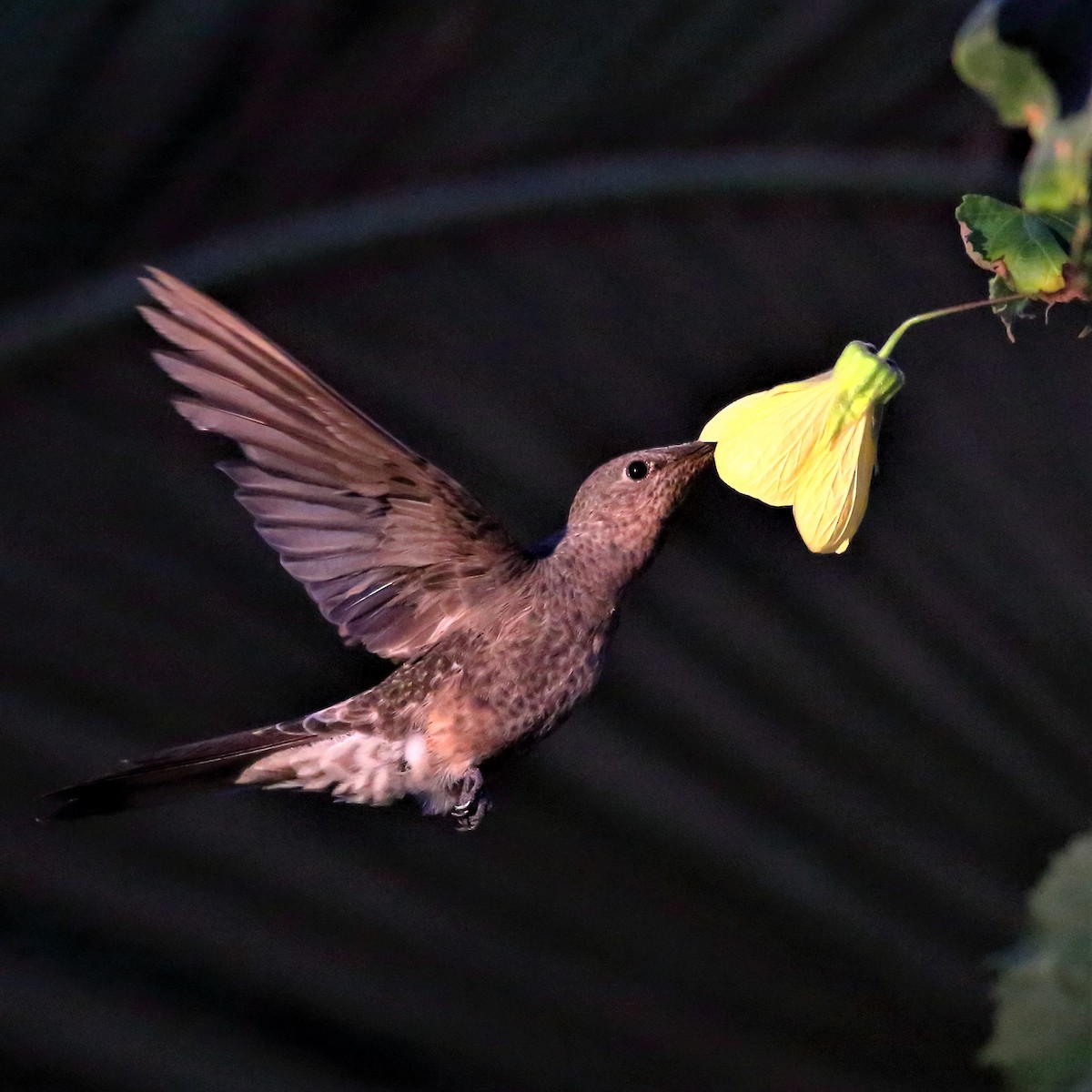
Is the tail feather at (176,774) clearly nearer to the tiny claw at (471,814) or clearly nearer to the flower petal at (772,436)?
the tiny claw at (471,814)

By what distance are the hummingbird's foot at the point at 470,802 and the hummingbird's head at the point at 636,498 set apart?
0.21 m

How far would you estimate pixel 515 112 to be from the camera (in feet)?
6.64

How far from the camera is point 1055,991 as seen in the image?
203 cm

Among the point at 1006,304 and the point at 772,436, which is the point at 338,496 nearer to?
the point at 772,436

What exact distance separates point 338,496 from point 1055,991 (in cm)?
144

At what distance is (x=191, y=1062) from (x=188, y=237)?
47.9 inches

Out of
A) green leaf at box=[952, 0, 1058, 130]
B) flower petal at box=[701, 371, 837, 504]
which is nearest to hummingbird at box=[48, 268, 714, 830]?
flower petal at box=[701, 371, 837, 504]

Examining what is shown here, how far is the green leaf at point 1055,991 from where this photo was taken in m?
1.93

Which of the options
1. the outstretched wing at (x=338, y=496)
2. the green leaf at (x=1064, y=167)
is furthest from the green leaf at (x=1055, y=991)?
the green leaf at (x=1064, y=167)

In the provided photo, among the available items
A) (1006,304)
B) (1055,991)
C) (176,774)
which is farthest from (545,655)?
(1055,991)

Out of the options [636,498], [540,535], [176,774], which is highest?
[540,535]

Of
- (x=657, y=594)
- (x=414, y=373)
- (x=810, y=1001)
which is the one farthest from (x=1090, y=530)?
(x=414, y=373)

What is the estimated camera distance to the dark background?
1.95 m

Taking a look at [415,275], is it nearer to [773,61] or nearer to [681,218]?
[681,218]
